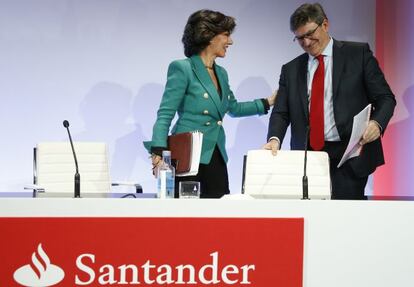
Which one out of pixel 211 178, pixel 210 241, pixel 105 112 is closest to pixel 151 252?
pixel 210 241

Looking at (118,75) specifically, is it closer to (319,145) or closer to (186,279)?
(319,145)

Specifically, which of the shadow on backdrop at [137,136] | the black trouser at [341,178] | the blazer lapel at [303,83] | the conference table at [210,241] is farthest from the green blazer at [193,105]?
the conference table at [210,241]

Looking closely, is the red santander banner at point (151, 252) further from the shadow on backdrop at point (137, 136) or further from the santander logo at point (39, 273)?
the shadow on backdrop at point (137, 136)

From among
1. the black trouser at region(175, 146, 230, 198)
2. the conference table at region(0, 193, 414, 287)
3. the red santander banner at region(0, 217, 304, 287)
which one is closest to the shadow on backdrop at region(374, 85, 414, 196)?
the black trouser at region(175, 146, 230, 198)

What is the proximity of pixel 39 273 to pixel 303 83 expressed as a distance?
6.98 ft

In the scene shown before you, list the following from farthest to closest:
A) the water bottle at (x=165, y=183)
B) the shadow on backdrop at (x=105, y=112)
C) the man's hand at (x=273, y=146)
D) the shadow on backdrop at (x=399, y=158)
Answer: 1. the shadow on backdrop at (x=105, y=112)
2. the shadow on backdrop at (x=399, y=158)
3. the man's hand at (x=273, y=146)
4. the water bottle at (x=165, y=183)

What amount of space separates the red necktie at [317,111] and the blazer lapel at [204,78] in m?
0.54

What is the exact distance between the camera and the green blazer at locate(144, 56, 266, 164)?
3.73 metres

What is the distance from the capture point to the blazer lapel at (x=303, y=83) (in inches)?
151

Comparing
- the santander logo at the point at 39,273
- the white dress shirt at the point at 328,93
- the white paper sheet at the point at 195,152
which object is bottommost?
the santander logo at the point at 39,273

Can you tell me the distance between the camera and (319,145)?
375cm

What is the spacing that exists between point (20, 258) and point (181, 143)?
1493 mm

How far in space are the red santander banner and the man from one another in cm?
138

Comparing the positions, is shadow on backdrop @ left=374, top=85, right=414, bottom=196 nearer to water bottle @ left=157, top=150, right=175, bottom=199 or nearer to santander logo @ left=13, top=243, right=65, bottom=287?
water bottle @ left=157, top=150, right=175, bottom=199
